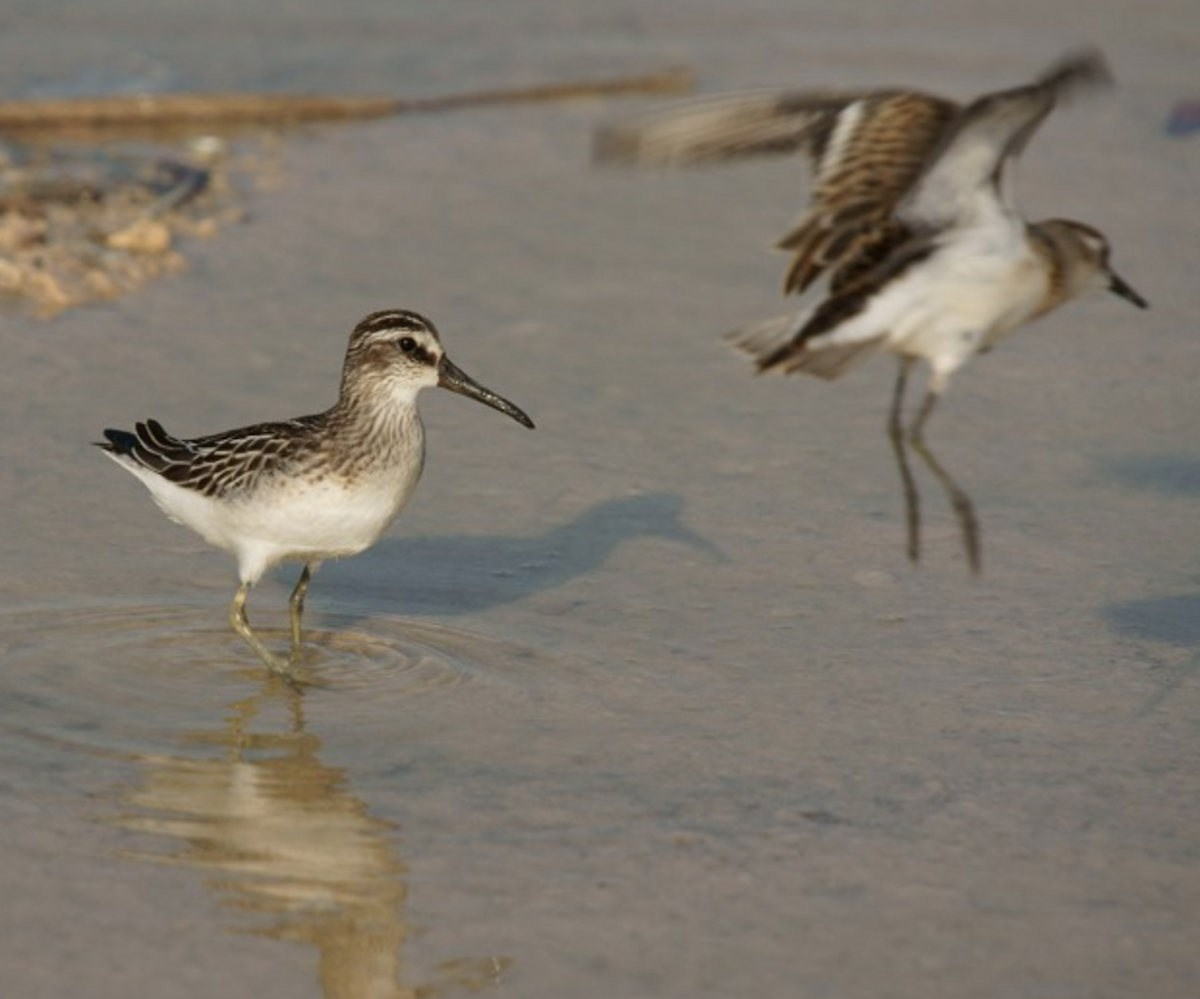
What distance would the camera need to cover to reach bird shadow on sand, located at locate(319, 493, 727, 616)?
29.6 feet

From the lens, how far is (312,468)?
820 centimetres

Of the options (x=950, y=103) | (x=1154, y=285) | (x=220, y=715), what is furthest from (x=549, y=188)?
(x=220, y=715)

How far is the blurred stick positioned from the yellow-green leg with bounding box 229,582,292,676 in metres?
6.74

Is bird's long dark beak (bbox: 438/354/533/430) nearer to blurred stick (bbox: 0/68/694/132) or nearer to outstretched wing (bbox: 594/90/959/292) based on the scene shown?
outstretched wing (bbox: 594/90/959/292)

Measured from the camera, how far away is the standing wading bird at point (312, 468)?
817 centimetres

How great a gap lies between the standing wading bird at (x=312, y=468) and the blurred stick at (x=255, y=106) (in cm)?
613

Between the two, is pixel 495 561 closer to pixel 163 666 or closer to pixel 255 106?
pixel 163 666

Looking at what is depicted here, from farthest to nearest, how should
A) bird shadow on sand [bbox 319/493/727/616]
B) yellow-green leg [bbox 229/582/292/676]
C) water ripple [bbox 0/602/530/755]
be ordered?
bird shadow on sand [bbox 319/493/727/616], yellow-green leg [bbox 229/582/292/676], water ripple [bbox 0/602/530/755]

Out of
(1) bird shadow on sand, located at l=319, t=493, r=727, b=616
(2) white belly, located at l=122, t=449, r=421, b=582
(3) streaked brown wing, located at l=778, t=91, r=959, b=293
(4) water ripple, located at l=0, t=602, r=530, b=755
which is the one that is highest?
(3) streaked brown wing, located at l=778, t=91, r=959, b=293

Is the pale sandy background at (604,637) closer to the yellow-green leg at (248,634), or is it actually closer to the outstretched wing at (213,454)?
the yellow-green leg at (248,634)

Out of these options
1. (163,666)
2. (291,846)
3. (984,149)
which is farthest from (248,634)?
(984,149)

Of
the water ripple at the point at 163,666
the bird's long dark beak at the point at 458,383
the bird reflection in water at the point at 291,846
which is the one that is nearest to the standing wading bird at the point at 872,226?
the bird's long dark beak at the point at 458,383

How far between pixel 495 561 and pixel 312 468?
1.32m

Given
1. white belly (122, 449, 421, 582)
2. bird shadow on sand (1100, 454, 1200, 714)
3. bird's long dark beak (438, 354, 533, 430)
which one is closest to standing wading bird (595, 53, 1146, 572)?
bird shadow on sand (1100, 454, 1200, 714)
